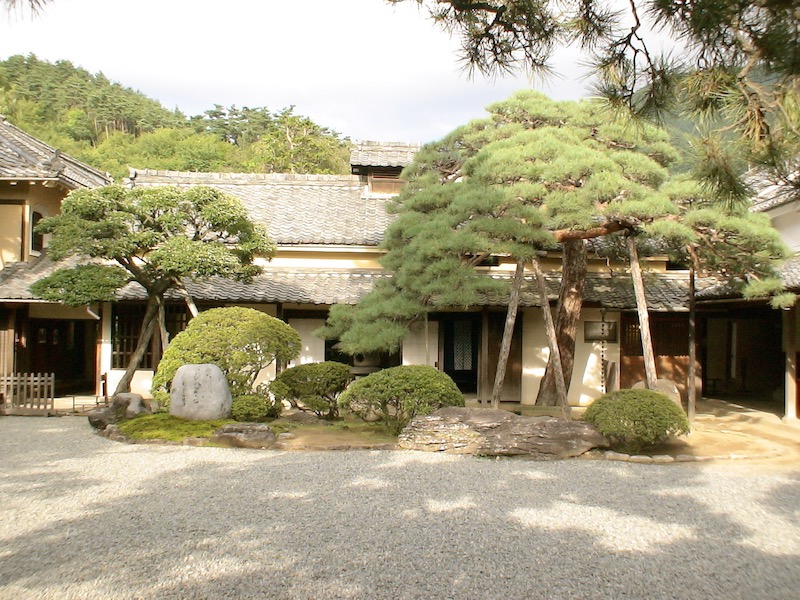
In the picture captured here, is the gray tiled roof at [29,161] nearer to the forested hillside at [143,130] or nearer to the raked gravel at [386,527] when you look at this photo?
the raked gravel at [386,527]

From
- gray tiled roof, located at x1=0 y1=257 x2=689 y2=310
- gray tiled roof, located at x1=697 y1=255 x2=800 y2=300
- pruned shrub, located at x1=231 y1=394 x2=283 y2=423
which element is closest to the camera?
pruned shrub, located at x1=231 y1=394 x2=283 y2=423

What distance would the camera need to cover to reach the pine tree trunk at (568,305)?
11.8m

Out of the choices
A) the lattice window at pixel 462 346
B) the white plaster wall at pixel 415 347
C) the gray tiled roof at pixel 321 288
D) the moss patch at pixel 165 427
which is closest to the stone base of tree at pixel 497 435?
the moss patch at pixel 165 427

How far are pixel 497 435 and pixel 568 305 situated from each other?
14.7 feet

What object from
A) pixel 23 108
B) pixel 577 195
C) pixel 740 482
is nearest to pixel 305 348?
pixel 577 195

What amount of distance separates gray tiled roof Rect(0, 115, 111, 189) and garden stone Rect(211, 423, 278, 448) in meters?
7.04

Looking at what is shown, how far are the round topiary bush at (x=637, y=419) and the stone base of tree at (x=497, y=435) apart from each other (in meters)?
0.22

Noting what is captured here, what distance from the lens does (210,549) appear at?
4.52 m

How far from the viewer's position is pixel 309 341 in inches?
523

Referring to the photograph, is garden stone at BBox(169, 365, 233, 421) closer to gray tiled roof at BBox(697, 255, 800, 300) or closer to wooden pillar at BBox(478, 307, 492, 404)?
wooden pillar at BBox(478, 307, 492, 404)

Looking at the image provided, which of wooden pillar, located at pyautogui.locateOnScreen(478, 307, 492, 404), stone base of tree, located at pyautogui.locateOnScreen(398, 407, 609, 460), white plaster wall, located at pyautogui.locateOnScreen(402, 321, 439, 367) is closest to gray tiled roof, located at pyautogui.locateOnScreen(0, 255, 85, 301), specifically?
white plaster wall, located at pyautogui.locateOnScreen(402, 321, 439, 367)

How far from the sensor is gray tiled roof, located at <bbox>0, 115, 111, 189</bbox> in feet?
41.1

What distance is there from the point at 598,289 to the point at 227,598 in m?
11.1

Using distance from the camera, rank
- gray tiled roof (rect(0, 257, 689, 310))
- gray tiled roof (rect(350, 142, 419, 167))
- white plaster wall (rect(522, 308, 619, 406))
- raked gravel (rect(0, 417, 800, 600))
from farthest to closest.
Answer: gray tiled roof (rect(350, 142, 419, 167)) → white plaster wall (rect(522, 308, 619, 406)) → gray tiled roof (rect(0, 257, 689, 310)) → raked gravel (rect(0, 417, 800, 600))
